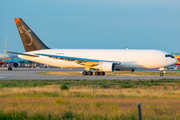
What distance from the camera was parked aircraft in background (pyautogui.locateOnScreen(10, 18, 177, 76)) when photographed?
38.4 metres

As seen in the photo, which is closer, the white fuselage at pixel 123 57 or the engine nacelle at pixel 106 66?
the engine nacelle at pixel 106 66

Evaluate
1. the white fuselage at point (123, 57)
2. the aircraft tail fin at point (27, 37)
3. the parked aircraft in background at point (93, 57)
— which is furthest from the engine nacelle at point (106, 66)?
the aircraft tail fin at point (27, 37)

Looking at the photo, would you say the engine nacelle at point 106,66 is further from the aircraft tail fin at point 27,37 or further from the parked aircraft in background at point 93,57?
the aircraft tail fin at point 27,37

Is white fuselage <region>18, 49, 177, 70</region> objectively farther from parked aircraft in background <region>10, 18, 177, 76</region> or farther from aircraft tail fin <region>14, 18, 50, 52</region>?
aircraft tail fin <region>14, 18, 50, 52</region>

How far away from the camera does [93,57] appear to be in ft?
131

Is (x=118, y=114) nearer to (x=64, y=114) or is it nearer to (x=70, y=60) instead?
(x=64, y=114)

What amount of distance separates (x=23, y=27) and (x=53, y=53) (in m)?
6.39

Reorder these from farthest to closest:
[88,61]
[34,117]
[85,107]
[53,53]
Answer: [53,53] < [88,61] < [85,107] < [34,117]

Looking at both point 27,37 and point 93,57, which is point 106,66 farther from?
point 27,37

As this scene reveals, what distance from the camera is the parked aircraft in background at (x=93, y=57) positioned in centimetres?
3841

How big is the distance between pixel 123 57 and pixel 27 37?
15.6 meters

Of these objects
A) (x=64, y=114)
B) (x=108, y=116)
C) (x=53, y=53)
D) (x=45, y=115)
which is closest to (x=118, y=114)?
(x=108, y=116)

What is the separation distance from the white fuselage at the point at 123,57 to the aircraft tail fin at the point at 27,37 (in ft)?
3.43

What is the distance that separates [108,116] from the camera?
29.6 ft
